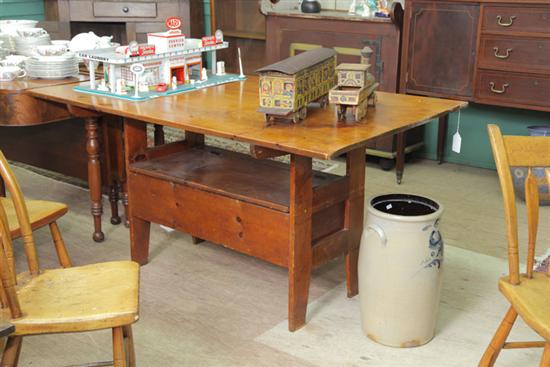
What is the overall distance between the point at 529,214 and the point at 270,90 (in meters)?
0.95

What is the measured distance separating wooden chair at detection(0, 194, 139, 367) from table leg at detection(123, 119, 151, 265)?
39.2 inches

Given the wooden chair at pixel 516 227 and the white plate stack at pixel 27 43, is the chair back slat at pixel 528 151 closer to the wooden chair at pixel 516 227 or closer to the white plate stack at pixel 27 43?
the wooden chair at pixel 516 227

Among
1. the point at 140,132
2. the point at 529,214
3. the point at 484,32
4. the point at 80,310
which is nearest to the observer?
the point at 80,310

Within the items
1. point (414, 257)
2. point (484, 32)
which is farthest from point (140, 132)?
point (484, 32)

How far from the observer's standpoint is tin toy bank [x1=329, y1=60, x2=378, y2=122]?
2.43 meters

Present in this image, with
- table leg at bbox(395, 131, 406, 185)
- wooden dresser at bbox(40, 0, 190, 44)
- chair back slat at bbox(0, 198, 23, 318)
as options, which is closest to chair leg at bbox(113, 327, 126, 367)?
chair back slat at bbox(0, 198, 23, 318)

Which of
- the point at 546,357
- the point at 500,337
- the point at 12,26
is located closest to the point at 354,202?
the point at 500,337

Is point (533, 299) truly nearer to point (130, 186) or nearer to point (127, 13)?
point (130, 186)

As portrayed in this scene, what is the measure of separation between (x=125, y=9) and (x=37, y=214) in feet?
10.3

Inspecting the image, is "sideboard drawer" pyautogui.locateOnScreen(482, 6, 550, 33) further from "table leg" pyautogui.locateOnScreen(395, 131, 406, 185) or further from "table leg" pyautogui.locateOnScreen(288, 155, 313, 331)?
"table leg" pyautogui.locateOnScreen(288, 155, 313, 331)

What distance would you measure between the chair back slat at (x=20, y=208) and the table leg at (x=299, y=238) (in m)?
0.85

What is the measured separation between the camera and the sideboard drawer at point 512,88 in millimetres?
3844

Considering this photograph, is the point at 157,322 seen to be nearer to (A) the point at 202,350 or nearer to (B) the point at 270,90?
(A) the point at 202,350

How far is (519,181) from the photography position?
402cm
